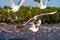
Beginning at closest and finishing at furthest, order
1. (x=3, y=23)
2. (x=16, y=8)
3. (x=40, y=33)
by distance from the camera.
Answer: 1. (x=16, y=8)
2. (x=40, y=33)
3. (x=3, y=23)

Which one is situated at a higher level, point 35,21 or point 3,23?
point 35,21

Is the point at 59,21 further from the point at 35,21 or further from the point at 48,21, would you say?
the point at 35,21

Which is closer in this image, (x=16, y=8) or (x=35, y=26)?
(x=16, y=8)

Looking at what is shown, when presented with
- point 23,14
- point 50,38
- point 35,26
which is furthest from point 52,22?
point 35,26

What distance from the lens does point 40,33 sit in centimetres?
1223

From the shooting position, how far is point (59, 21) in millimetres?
16562

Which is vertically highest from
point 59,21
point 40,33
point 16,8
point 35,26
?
point 16,8

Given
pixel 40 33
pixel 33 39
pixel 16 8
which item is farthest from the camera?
pixel 40 33

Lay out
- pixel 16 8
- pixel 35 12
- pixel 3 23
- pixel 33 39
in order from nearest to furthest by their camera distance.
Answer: pixel 16 8 < pixel 33 39 < pixel 3 23 < pixel 35 12

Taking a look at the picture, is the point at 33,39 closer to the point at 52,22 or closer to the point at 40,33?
the point at 40,33

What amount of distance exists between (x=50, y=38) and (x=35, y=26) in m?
2.92

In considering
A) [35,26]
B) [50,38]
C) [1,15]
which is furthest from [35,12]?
[35,26]

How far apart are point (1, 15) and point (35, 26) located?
8.50m

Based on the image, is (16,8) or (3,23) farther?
(3,23)
